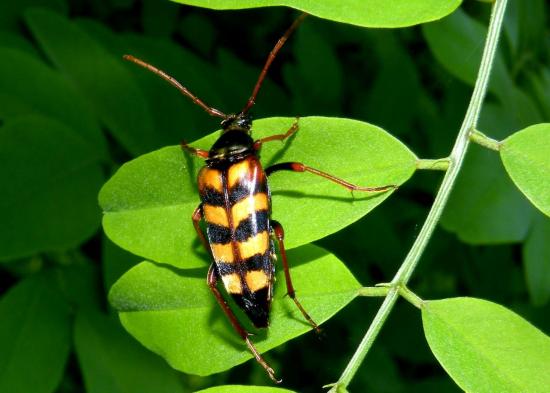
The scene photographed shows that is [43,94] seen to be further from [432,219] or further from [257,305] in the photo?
[432,219]

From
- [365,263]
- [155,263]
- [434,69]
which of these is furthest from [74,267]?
[434,69]

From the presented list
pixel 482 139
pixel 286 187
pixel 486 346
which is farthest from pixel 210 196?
pixel 486 346

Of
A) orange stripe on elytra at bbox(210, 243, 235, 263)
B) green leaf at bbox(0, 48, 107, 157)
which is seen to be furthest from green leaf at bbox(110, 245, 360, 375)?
green leaf at bbox(0, 48, 107, 157)

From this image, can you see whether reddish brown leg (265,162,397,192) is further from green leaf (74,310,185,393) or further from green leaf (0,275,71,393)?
green leaf (0,275,71,393)

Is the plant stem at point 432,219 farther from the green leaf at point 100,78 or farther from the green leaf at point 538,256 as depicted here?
the green leaf at point 100,78

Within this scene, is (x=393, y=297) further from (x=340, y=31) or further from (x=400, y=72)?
(x=340, y=31)
